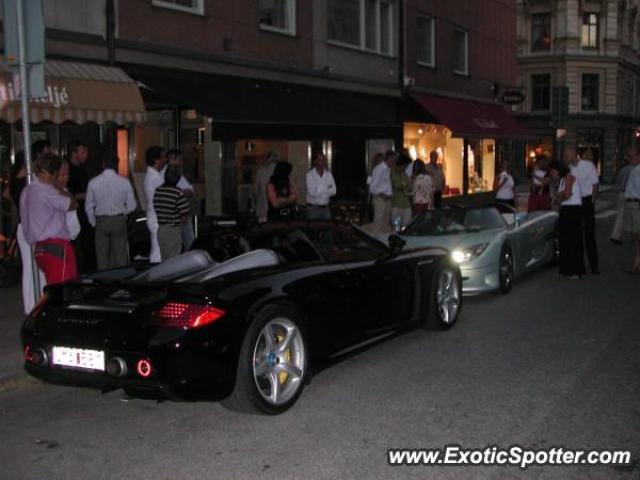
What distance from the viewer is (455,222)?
10453 mm

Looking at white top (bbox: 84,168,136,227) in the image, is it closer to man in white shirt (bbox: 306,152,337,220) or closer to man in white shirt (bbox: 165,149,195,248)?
man in white shirt (bbox: 165,149,195,248)

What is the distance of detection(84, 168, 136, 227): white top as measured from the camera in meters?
9.08

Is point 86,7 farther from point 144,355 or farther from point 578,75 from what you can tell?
point 578,75

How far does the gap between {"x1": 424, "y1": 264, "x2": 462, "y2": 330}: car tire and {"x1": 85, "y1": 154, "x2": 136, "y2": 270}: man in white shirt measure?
12.5 ft

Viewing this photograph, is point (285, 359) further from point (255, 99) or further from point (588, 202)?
point (255, 99)

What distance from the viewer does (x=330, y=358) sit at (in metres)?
5.77

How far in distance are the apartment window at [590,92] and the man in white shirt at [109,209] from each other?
49.1 m

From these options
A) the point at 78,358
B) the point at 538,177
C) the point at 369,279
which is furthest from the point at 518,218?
the point at 78,358

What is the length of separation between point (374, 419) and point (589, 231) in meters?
7.61

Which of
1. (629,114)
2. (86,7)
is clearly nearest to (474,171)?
(86,7)

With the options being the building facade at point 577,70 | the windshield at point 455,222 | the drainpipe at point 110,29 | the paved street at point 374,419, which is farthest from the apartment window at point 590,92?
the paved street at point 374,419

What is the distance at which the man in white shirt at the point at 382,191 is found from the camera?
14289 mm

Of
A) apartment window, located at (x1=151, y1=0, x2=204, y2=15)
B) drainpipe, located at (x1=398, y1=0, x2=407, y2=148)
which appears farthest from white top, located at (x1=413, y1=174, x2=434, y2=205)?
drainpipe, located at (x1=398, y1=0, x2=407, y2=148)

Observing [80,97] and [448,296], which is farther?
[80,97]
